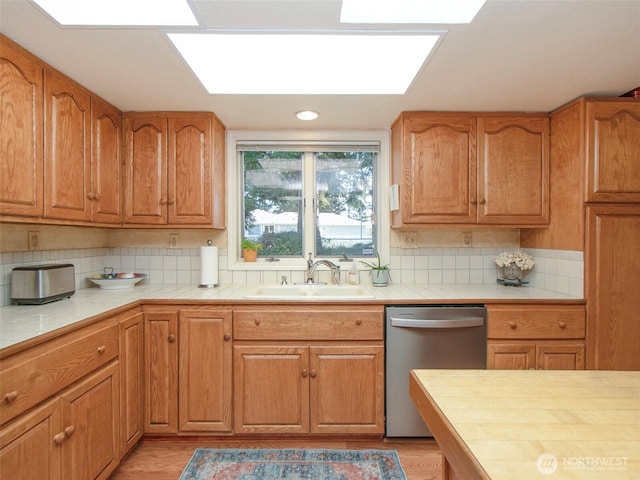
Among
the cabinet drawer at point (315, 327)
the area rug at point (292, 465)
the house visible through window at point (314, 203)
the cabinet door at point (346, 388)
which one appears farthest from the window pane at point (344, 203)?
the area rug at point (292, 465)

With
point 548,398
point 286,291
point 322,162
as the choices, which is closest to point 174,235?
point 286,291

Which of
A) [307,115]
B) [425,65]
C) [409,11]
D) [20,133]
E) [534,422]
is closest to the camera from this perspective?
[534,422]

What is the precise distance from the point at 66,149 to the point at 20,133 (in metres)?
0.28

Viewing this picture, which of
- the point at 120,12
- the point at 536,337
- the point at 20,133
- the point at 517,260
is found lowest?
the point at 536,337

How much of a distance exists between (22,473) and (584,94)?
3230 millimetres

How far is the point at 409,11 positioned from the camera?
1266 millimetres

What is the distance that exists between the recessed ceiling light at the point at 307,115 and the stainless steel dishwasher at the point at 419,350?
1406 mm

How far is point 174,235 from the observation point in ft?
8.61

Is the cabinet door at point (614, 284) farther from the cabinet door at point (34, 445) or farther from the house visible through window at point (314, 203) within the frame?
the cabinet door at point (34, 445)

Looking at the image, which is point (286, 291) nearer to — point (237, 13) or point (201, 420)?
point (201, 420)

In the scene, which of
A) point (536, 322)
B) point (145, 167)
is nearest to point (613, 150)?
point (536, 322)

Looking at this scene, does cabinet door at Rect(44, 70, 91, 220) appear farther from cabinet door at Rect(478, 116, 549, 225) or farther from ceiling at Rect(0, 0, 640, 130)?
cabinet door at Rect(478, 116, 549, 225)

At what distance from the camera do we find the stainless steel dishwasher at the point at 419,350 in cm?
A: 197

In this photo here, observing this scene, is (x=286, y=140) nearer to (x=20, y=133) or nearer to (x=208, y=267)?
(x=208, y=267)
